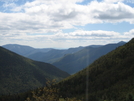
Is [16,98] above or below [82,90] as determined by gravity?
below

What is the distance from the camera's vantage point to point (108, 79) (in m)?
174

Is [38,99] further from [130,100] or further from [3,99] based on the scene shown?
[3,99]

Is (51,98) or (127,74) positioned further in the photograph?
(127,74)

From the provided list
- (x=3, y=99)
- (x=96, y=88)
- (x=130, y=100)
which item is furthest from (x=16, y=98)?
(x=130, y=100)

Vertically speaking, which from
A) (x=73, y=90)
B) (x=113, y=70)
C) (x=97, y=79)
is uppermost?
(x=113, y=70)

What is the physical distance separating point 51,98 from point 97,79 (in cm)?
17526

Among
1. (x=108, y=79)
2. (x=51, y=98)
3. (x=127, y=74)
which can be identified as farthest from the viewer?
(x=108, y=79)

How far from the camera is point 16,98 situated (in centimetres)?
18725

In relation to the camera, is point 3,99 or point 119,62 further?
point 119,62

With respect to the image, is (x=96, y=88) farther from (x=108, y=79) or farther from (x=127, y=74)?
(x=127, y=74)


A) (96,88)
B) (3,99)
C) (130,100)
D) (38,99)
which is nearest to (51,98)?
(38,99)

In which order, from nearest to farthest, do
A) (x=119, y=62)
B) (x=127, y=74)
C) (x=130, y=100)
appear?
1. (x=130, y=100)
2. (x=127, y=74)
3. (x=119, y=62)

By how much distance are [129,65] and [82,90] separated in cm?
6751

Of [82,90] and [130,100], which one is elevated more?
[130,100]
